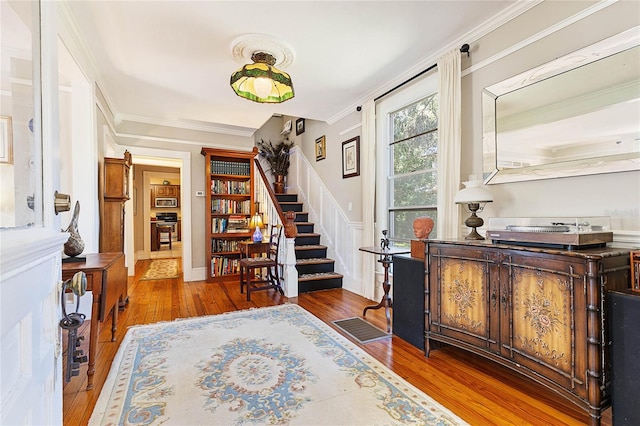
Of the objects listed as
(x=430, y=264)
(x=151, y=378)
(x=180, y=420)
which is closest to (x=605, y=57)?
(x=430, y=264)

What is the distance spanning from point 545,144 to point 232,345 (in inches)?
110

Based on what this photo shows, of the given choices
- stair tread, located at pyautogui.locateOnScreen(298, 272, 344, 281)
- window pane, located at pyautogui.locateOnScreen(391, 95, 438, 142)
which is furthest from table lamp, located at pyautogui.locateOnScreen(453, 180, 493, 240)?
stair tread, located at pyautogui.locateOnScreen(298, 272, 344, 281)

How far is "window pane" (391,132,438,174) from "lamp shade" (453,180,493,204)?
0.97 meters

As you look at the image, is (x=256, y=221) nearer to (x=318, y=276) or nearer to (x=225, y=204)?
(x=225, y=204)

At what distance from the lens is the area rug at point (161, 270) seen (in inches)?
214

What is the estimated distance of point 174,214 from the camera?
959 cm

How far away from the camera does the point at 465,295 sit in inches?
84.1

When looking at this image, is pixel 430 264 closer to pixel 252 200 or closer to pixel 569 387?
pixel 569 387

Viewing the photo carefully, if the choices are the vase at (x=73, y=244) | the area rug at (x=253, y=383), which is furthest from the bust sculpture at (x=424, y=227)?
the vase at (x=73, y=244)

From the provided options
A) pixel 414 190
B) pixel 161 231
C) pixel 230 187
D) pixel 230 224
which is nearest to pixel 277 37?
pixel 414 190

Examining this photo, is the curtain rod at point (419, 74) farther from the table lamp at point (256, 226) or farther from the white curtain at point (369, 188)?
the table lamp at point (256, 226)

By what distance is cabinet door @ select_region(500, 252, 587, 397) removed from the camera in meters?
1.55

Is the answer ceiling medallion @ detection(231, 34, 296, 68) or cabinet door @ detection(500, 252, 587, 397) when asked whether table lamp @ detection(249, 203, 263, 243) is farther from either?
cabinet door @ detection(500, 252, 587, 397)

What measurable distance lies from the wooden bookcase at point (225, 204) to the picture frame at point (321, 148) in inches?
43.0
